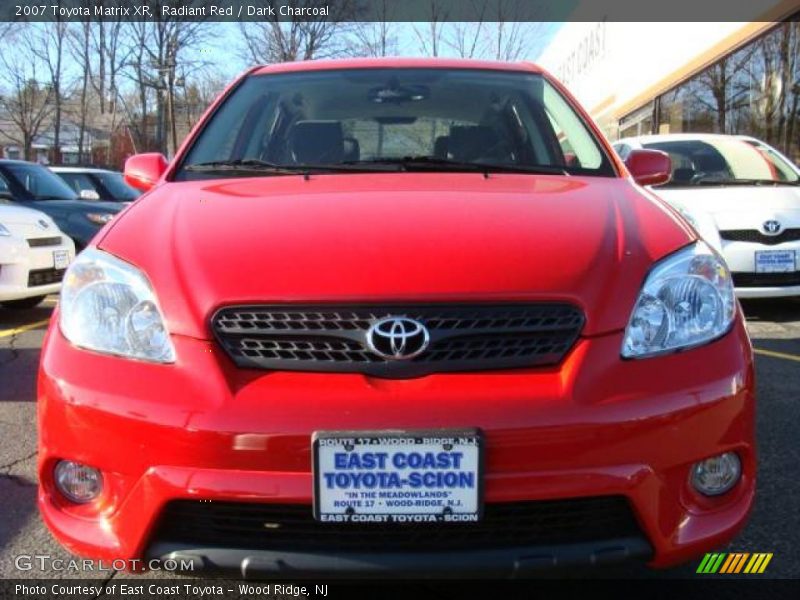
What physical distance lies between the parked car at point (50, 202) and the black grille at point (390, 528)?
6.52 meters

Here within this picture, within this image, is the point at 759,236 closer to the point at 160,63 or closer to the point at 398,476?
the point at 398,476

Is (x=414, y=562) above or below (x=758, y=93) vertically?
below

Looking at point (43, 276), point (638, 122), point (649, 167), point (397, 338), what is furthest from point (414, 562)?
point (638, 122)

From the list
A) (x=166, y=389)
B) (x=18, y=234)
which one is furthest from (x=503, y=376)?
(x=18, y=234)

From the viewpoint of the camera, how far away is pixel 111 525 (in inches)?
69.7

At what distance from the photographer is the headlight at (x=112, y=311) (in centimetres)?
181

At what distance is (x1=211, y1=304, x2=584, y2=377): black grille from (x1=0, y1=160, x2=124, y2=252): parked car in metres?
6.46

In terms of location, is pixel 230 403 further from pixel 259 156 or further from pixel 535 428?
pixel 259 156

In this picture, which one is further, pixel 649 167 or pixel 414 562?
pixel 649 167

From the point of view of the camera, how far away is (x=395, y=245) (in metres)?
1.92

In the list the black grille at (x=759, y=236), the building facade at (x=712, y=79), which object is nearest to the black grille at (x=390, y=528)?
the black grille at (x=759, y=236)

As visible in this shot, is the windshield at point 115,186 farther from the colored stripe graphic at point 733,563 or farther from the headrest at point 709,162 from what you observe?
the colored stripe graphic at point 733,563

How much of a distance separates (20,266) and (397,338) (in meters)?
5.11

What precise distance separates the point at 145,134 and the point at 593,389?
38.1 m
